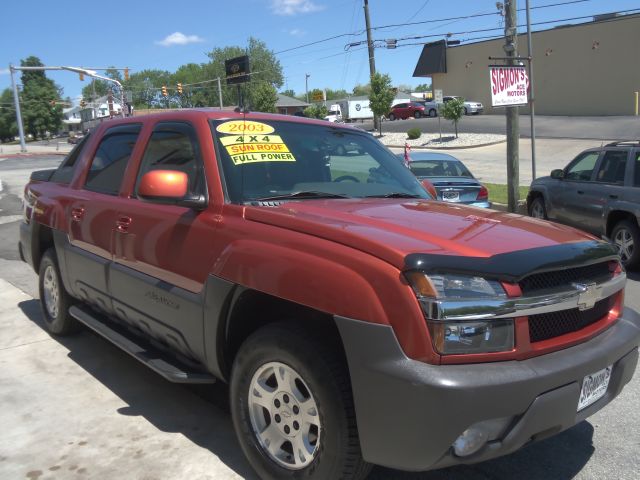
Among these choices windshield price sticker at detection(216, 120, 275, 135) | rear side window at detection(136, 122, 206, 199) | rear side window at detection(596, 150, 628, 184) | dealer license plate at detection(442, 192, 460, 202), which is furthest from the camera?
→ dealer license plate at detection(442, 192, 460, 202)

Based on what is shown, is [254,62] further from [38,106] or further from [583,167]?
[583,167]

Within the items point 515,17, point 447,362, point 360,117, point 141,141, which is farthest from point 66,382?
point 360,117

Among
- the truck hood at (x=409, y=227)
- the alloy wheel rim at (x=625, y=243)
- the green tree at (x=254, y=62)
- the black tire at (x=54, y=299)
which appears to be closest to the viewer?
the truck hood at (x=409, y=227)

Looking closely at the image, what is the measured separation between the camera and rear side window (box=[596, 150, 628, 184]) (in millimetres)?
8273

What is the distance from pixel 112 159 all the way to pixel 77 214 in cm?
52

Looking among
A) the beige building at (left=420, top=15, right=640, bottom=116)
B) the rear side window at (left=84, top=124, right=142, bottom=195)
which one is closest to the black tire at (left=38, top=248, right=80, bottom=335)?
the rear side window at (left=84, top=124, right=142, bottom=195)

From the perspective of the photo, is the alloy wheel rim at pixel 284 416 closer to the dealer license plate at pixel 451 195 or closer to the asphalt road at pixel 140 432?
the asphalt road at pixel 140 432

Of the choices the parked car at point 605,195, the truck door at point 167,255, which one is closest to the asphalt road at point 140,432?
the truck door at point 167,255

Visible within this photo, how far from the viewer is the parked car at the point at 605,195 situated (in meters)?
7.97

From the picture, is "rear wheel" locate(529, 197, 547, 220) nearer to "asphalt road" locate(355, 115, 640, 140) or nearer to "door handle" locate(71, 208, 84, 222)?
"door handle" locate(71, 208, 84, 222)

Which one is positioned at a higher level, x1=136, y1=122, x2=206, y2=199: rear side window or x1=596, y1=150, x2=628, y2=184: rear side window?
x1=136, y1=122, x2=206, y2=199: rear side window

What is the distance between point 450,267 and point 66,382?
3.28 metres

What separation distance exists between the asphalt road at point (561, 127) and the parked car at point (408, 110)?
23.1 ft

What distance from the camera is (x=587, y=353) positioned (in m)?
2.54
